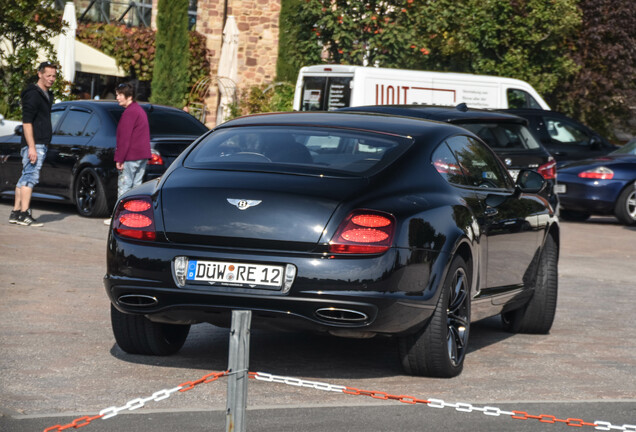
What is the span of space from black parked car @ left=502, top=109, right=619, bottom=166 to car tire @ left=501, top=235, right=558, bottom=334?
12.7 meters

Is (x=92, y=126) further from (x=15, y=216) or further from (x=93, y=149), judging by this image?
(x=15, y=216)

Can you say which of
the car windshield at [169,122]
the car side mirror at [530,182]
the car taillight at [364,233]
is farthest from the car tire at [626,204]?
the car taillight at [364,233]

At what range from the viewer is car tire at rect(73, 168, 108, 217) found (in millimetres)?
15789

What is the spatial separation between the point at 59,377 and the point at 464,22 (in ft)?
83.9

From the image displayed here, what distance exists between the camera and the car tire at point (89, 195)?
622 inches

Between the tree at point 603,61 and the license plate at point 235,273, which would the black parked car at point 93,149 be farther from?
the tree at point 603,61

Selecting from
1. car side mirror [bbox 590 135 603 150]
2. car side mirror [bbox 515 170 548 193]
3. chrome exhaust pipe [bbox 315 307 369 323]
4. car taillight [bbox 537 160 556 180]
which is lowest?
car side mirror [bbox 590 135 603 150]

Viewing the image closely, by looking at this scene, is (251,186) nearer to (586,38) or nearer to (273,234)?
(273,234)

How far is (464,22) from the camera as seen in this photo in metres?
31.0

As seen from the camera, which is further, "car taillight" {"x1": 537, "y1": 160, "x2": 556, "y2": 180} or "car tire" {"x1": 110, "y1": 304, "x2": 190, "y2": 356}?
"car taillight" {"x1": 537, "y1": 160, "x2": 556, "y2": 180}

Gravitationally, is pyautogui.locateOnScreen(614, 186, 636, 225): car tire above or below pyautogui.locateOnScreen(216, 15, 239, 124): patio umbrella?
below

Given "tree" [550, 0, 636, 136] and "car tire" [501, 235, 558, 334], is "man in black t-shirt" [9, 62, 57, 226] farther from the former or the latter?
"tree" [550, 0, 636, 136]

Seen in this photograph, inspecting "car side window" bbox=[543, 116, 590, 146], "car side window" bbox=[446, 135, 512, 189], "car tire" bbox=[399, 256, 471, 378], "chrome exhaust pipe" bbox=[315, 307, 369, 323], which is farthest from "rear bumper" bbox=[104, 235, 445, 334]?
"car side window" bbox=[543, 116, 590, 146]

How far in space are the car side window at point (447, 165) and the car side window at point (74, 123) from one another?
31.1 feet
